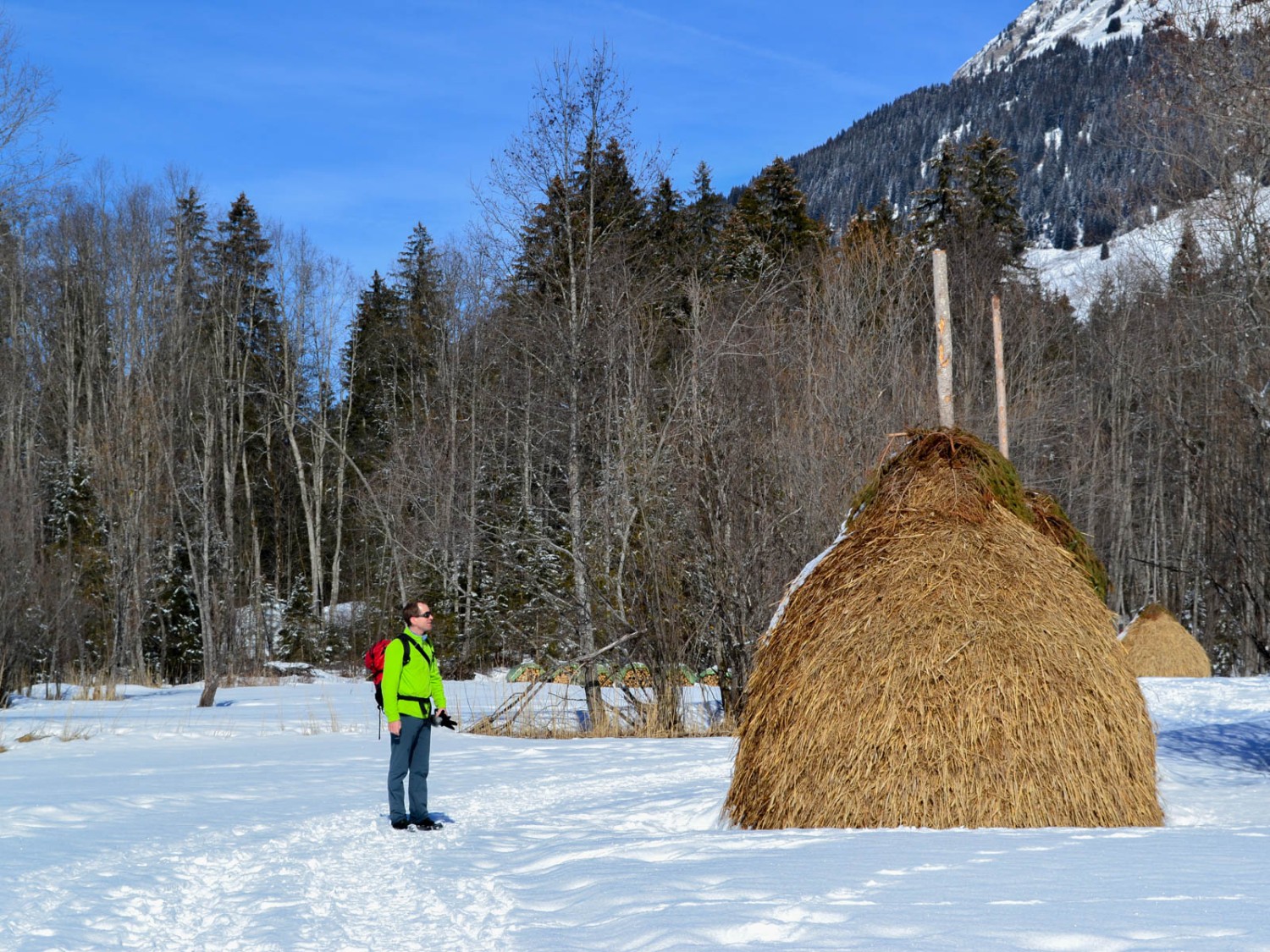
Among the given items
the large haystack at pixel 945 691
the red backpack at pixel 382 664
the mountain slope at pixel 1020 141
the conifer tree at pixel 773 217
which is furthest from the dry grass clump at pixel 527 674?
the mountain slope at pixel 1020 141

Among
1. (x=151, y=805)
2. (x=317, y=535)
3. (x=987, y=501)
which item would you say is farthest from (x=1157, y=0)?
(x=317, y=535)

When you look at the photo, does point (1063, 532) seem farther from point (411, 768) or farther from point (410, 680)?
point (411, 768)

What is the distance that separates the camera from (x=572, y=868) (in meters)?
6.95

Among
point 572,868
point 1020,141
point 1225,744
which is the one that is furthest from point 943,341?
point 1020,141

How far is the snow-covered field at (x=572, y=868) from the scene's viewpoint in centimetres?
489

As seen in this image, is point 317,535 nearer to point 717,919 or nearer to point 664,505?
point 664,505

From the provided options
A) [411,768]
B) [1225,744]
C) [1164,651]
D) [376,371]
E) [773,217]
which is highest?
[773,217]

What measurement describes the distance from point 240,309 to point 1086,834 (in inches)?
1517

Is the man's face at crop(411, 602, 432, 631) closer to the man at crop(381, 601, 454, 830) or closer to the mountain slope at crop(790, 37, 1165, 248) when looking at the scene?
the man at crop(381, 601, 454, 830)

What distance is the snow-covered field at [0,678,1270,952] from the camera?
4887 millimetres

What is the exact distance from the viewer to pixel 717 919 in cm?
512

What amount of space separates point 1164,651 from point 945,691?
18.8 m

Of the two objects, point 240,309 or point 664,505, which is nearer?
point 664,505

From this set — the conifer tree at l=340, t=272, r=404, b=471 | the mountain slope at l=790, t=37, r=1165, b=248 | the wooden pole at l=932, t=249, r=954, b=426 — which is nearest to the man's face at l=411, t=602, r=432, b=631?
the wooden pole at l=932, t=249, r=954, b=426
